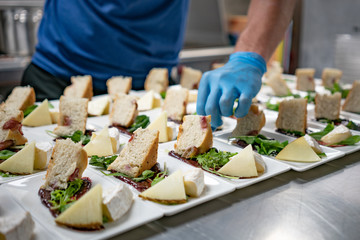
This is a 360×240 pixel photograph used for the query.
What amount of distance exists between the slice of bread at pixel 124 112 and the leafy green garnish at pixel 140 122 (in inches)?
0.9

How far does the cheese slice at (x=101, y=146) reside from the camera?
1.95 metres

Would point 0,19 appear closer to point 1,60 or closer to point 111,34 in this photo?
point 1,60

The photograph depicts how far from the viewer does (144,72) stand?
3.49 metres

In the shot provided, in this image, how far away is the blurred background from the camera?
194 inches

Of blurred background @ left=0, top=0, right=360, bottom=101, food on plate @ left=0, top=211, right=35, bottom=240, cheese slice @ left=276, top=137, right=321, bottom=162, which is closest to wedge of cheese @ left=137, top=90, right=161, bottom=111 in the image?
cheese slice @ left=276, top=137, right=321, bottom=162

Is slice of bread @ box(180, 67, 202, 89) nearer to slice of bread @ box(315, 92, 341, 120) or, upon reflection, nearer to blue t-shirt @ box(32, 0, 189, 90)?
blue t-shirt @ box(32, 0, 189, 90)

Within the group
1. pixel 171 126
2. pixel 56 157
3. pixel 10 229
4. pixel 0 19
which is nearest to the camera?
pixel 10 229

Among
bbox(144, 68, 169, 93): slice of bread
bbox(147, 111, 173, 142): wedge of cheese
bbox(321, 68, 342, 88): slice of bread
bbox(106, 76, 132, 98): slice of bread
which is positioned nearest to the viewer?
bbox(147, 111, 173, 142): wedge of cheese

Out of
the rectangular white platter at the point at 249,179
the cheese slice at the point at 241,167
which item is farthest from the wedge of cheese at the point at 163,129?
the cheese slice at the point at 241,167

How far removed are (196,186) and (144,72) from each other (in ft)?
7.04

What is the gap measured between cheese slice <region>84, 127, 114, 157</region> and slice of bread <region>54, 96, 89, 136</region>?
35cm

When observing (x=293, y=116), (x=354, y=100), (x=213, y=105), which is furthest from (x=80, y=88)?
(x=354, y=100)

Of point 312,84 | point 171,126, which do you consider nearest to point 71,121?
point 171,126

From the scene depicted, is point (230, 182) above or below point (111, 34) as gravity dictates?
below
